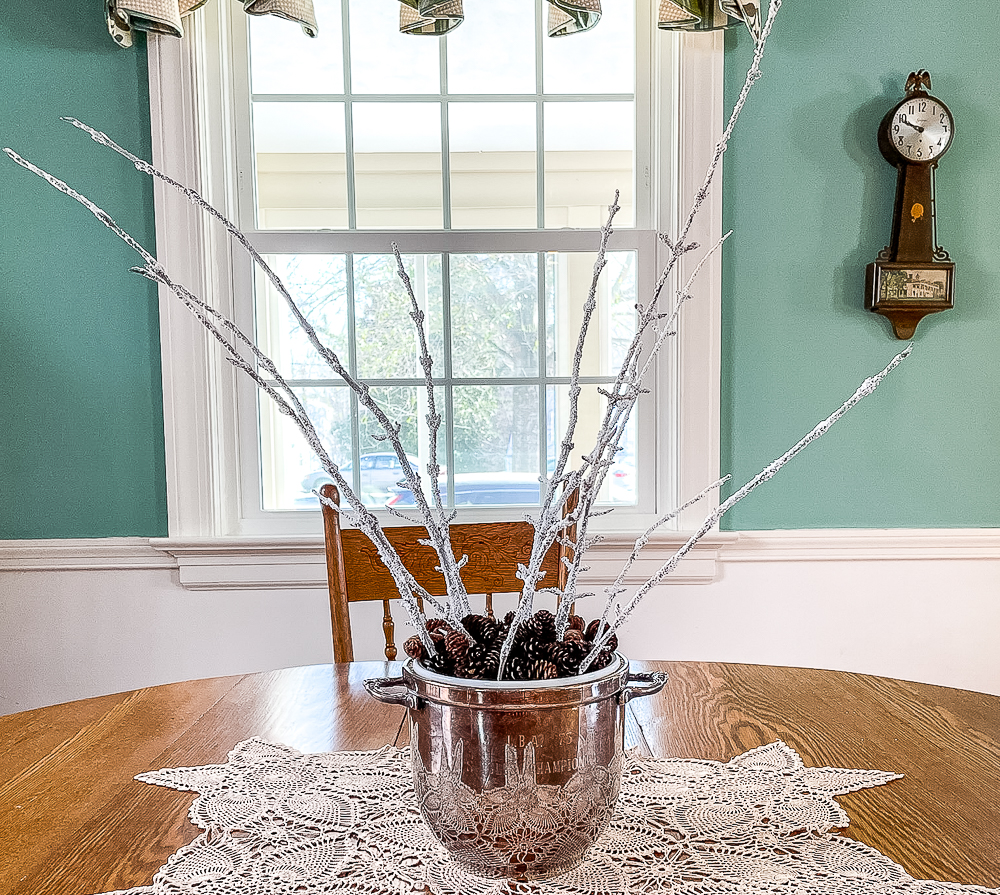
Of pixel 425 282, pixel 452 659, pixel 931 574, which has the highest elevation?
pixel 425 282

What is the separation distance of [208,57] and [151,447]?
99 cm

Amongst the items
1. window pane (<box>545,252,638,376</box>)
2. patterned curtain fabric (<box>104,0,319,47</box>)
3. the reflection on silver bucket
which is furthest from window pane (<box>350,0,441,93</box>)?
the reflection on silver bucket

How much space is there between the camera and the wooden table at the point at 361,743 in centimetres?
71

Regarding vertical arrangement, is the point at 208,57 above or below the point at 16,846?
above

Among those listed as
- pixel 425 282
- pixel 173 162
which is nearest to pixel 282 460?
pixel 425 282

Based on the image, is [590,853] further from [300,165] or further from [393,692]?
[300,165]

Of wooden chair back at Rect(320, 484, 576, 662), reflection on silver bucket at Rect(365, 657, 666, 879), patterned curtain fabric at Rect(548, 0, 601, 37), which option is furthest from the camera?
patterned curtain fabric at Rect(548, 0, 601, 37)

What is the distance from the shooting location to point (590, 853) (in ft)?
2.31

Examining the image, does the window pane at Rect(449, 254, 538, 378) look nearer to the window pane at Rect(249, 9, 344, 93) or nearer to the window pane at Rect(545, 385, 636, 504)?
the window pane at Rect(545, 385, 636, 504)

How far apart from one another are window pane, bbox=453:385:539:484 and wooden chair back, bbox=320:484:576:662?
2.64 ft

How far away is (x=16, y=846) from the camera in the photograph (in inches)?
28.3

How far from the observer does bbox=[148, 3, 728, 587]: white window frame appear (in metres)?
2.03

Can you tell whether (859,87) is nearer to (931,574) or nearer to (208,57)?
(931,574)

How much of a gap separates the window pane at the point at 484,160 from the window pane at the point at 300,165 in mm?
297
